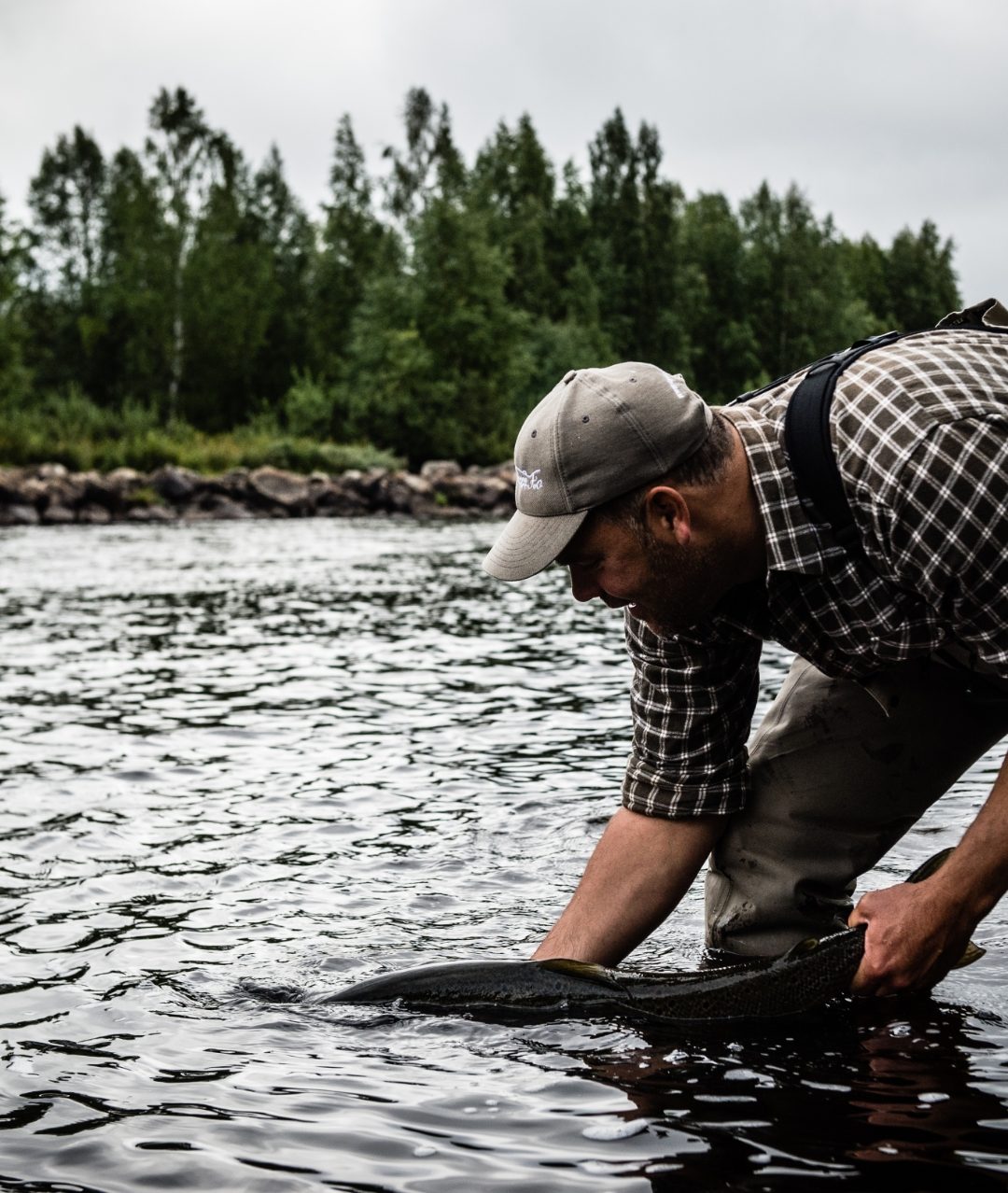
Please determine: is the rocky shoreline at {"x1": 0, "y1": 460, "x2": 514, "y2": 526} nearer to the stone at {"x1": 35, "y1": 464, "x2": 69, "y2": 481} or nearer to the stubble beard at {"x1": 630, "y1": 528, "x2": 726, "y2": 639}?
the stone at {"x1": 35, "y1": 464, "x2": 69, "y2": 481}

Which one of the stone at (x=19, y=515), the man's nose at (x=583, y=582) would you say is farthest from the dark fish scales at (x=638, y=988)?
the stone at (x=19, y=515)

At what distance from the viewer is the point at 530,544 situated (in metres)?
3.29

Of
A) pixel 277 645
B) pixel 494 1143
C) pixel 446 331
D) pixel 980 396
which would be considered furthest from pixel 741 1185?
pixel 446 331

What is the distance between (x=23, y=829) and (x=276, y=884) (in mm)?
1524

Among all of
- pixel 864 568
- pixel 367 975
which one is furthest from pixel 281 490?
pixel 864 568

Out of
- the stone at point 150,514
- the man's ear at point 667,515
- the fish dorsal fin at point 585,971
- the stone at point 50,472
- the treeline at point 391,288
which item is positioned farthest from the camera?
the treeline at point 391,288

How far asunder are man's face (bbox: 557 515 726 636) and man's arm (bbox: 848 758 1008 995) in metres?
0.77

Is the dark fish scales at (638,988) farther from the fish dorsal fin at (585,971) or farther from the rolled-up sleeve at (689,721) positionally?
the rolled-up sleeve at (689,721)

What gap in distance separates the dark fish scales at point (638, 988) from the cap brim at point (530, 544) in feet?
3.82

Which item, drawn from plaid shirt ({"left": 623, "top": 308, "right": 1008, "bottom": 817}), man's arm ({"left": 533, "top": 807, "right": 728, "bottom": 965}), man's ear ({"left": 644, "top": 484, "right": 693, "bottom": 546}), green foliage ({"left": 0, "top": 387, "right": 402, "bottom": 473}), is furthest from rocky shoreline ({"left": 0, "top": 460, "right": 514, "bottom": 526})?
man's ear ({"left": 644, "top": 484, "right": 693, "bottom": 546})

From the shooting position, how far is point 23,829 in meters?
6.32

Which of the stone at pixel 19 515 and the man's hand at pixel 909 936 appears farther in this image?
the stone at pixel 19 515

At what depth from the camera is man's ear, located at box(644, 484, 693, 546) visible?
317cm

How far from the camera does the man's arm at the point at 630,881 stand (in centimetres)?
385
